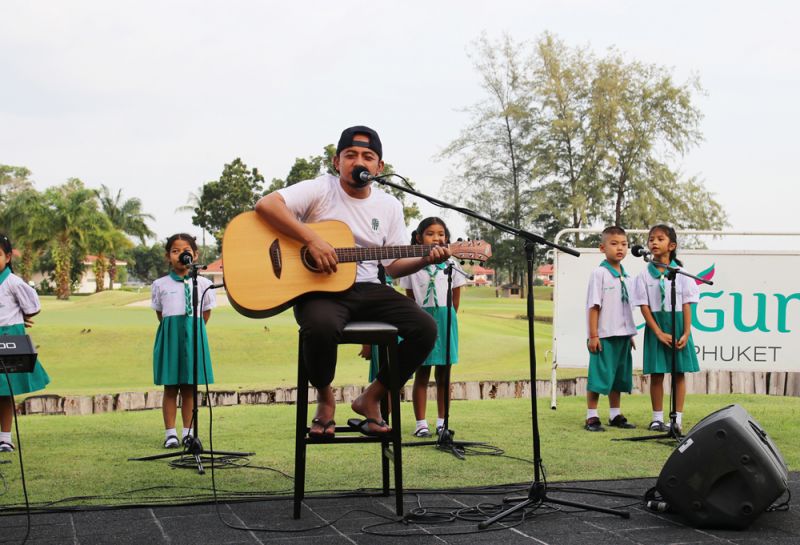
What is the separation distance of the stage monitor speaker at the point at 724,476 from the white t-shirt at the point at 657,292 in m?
3.09

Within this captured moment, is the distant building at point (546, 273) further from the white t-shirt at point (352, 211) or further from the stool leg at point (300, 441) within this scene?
the stool leg at point (300, 441)

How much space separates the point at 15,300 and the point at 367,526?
11.6 feet

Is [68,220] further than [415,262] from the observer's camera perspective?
Yes

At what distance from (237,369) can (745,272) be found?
28.3ft

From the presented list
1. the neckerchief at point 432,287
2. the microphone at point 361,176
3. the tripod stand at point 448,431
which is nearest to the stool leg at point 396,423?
the microphone at point 361,176

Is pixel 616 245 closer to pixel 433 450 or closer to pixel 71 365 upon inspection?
pixel 433 450

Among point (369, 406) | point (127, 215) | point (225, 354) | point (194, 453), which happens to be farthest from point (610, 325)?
point (127, 215)

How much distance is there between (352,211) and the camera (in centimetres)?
429

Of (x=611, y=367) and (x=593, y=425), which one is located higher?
(x=611, y=367)

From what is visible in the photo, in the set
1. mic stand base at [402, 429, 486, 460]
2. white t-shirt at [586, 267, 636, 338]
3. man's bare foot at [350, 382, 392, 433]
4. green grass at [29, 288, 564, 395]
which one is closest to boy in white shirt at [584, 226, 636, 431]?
white t-shirt at [586, 267, 636, 338]

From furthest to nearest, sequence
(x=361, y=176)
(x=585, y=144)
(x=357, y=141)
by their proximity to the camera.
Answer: (x=585, y=144), (x=357, y=141), (x=361, y=176)

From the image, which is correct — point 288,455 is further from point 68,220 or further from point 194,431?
point 68,220

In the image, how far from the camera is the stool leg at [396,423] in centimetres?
370

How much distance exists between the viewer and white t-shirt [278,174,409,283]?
13.8ft
